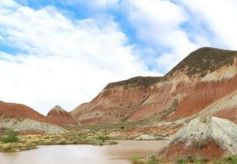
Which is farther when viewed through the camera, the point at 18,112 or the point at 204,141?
the point at 18,112

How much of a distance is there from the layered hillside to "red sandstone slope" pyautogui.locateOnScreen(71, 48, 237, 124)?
1238 inches

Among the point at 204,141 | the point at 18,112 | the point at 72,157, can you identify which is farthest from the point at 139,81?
the point at 204,141

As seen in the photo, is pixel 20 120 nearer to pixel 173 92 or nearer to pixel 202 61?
pixel 173 92

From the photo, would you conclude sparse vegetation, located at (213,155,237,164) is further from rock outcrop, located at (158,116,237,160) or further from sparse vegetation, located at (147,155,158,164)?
sparse vegetation, located at (147,155,158,164)

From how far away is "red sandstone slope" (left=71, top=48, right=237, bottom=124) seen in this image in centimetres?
11569

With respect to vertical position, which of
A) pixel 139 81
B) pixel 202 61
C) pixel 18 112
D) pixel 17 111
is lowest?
pixel 18 112

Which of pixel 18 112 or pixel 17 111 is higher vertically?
pixel 17 111

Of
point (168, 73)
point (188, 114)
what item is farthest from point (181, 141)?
point (168, 73)

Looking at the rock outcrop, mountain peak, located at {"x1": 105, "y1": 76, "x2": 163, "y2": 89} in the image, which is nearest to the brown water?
the rock outcrop

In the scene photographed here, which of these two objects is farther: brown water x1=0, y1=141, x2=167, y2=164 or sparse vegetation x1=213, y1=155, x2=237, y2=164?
brown water x1=0, y1=141, x2=167, y2=164

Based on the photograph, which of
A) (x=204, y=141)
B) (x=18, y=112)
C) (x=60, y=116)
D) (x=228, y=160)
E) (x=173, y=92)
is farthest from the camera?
(x=60, y=116)

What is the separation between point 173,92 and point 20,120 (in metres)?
52.6

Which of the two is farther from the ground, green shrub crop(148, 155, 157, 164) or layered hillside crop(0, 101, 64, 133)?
layered hillside crop(0, 101, 64, 133)

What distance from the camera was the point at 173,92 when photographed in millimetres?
149125
